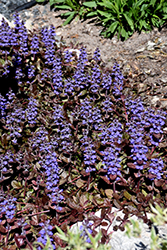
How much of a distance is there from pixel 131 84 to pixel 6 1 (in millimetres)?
4095

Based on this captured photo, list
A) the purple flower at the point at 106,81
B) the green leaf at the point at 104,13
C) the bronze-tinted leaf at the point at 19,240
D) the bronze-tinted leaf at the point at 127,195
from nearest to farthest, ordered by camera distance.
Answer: the bronze-tinted leaf at the point at 19,240
the bronze-tinted leaf at the point at 127,195
the purple flower at the point at 106,81
the green leaf at the point at 104,13

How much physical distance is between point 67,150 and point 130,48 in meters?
2.99

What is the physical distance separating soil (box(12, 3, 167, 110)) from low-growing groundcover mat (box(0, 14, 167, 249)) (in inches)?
15.6

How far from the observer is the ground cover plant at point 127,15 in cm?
532

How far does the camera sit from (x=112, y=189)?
3432 millimetres

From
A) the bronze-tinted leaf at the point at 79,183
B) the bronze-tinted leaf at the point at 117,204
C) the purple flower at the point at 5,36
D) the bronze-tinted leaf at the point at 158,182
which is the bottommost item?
the bronze-tinted leaf at the point at 117,204

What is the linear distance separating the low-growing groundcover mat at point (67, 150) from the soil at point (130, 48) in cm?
40

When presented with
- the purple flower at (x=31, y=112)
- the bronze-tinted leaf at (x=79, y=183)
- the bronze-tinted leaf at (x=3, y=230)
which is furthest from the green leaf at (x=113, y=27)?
the bronze-tinted leaf at (x=3, y=230)

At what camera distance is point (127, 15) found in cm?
545

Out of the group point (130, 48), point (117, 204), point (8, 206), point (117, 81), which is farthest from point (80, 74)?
point (8, 206)

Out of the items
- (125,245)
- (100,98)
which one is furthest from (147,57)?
(125,245)

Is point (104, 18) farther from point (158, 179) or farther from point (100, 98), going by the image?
point (158, 179)

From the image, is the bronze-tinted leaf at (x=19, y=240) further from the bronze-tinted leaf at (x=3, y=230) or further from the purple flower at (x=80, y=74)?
the purple flower at (x=80, y=74)

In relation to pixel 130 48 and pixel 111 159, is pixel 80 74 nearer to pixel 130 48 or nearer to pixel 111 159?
pixel 130 48
